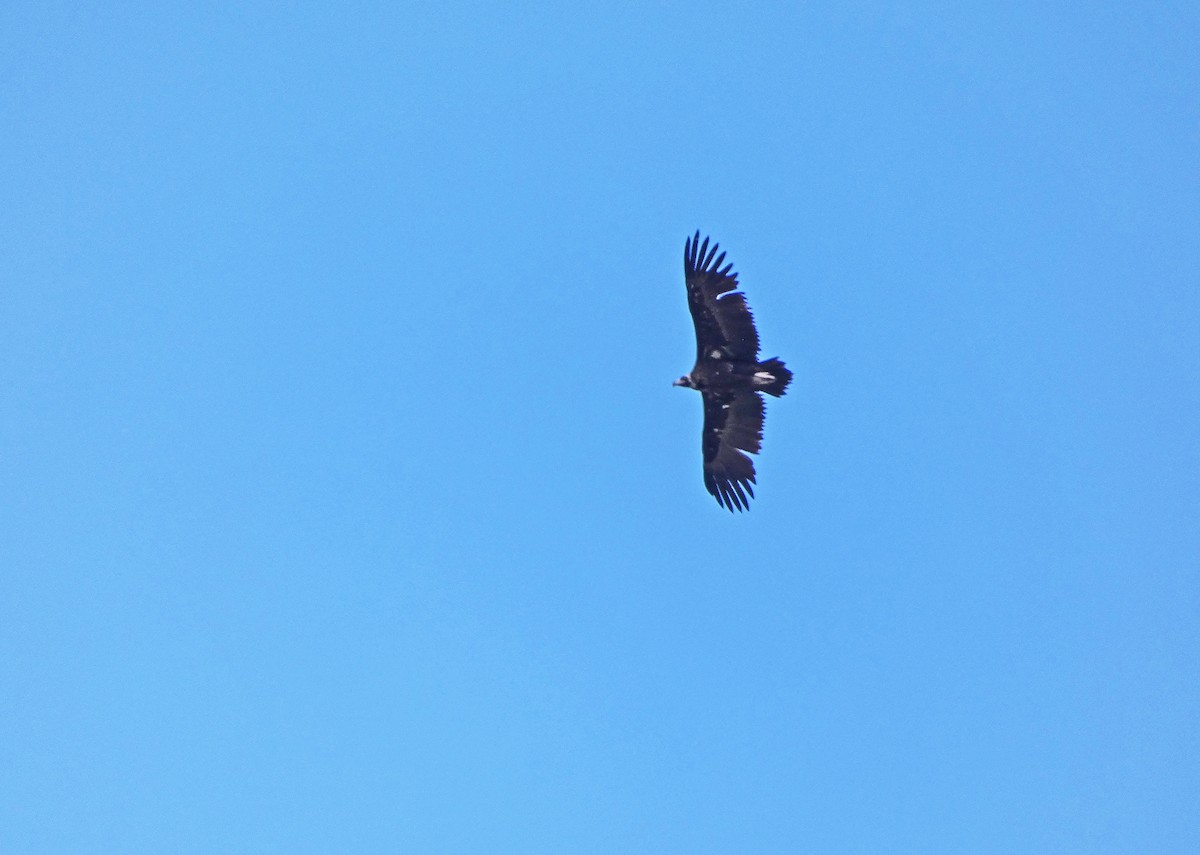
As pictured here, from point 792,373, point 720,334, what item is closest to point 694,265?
point 720,334

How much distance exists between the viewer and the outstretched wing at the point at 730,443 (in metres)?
27.5

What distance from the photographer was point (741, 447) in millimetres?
27844

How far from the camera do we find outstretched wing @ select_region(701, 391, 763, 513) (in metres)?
27.5

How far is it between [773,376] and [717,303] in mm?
2069

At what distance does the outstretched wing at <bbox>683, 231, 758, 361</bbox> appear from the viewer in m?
25.7

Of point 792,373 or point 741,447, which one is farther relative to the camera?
point 741,447

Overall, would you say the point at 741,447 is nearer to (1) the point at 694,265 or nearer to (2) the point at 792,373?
(2) the point at 792,373

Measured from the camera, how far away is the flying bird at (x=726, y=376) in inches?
1013

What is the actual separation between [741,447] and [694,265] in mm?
4794

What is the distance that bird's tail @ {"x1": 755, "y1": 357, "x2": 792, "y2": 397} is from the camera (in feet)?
84.9

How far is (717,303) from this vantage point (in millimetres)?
25828

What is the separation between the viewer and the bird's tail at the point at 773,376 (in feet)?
84.9

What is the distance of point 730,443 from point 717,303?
3844 mm

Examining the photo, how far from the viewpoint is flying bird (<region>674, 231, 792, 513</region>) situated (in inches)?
1013
